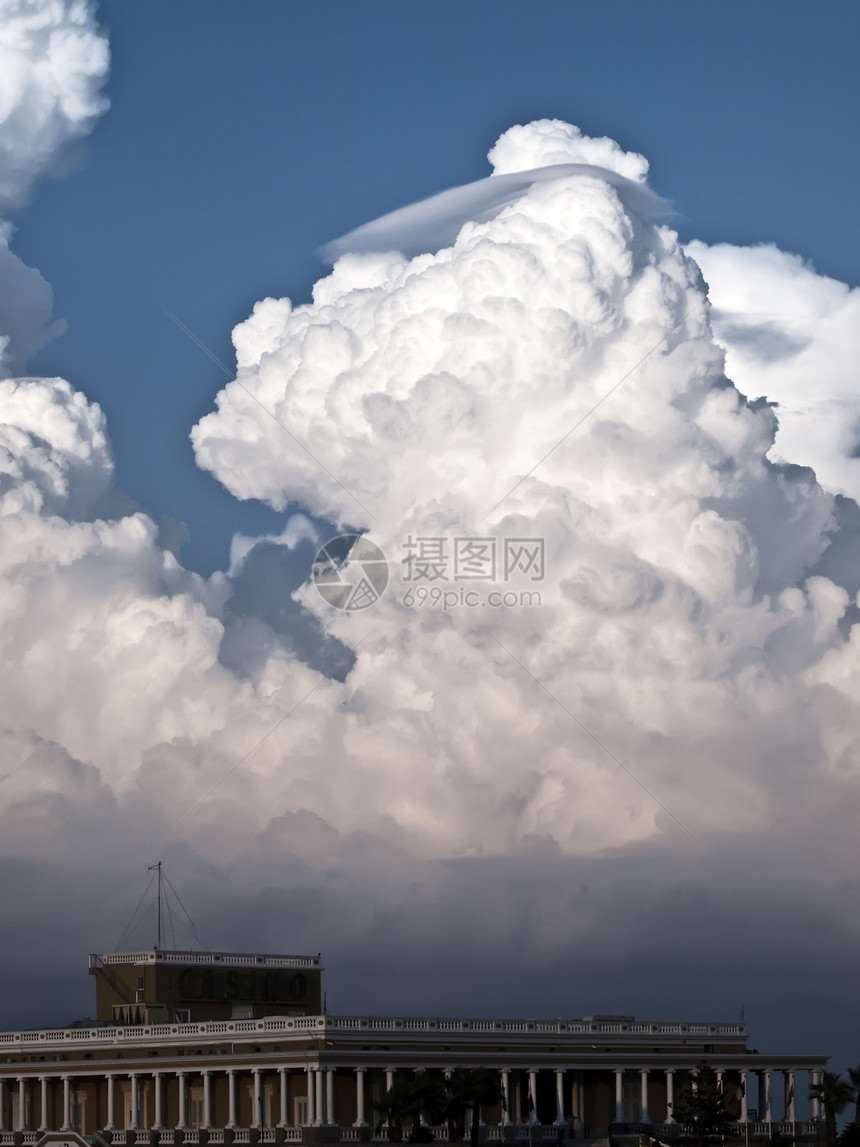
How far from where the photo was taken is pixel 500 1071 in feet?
382

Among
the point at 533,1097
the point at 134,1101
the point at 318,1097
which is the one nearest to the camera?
the point at 318,1097

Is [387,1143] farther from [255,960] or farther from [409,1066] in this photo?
[255,960]

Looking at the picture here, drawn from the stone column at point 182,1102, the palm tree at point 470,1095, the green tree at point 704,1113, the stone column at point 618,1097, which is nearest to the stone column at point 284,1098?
the stone column at point 182,1102

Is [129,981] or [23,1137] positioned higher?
[129,981]

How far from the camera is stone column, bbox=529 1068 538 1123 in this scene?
11575cm

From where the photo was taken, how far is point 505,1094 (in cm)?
11581

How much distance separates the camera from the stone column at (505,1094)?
115 meters

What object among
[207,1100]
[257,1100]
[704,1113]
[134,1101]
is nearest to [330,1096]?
[257,1100]

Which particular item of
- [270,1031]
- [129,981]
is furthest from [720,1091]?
[129,981]

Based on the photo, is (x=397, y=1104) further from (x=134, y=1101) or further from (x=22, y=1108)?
(x=22, y=1108)

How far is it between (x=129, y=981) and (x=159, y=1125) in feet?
50.2

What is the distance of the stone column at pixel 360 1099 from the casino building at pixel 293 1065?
90 millimetres

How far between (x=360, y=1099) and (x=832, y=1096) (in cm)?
3687

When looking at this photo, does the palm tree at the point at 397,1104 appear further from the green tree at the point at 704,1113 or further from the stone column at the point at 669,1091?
the stone column at the point at 669,1091
